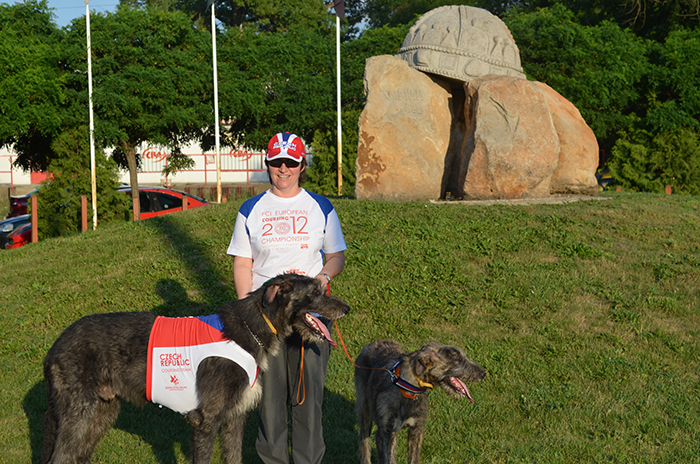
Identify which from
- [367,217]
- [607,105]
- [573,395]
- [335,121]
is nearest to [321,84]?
[335,121]

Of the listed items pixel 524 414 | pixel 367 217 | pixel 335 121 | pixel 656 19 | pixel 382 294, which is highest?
pixel 656 19

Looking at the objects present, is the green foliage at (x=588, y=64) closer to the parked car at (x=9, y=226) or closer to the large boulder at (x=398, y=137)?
the large boulder at (x=398, y=137)

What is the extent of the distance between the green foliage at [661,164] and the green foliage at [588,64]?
182 cm

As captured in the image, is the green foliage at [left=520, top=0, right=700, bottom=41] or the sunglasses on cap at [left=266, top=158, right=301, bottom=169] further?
the green foliage at [left=520, top=0, right=700, bottom=41]

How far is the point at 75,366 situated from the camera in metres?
4.40

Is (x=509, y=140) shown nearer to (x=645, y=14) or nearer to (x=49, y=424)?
(x=49, y=424)

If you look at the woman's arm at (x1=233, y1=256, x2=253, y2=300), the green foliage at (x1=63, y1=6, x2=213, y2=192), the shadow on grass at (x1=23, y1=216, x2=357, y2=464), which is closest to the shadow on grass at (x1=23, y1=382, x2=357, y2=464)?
the shadow on grass at (x1=23, y1=216, x2=357, y2=464)

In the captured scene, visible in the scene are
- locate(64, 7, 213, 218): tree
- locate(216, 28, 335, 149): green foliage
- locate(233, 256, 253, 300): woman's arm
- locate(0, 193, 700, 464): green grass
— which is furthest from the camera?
locate(216, 28, 335, 149): green foliage

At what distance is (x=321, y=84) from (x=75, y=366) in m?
20.8

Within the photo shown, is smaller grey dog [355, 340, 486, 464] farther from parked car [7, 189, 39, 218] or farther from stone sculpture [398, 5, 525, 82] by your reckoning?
parked car [7, 189, 39, 218]

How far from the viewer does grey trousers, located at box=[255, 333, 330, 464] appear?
448 cm

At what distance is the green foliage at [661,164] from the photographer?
66.6ft

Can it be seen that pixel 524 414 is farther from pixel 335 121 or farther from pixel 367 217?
pixel 335 121

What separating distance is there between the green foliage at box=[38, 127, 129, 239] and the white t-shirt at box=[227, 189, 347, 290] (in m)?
15.0
